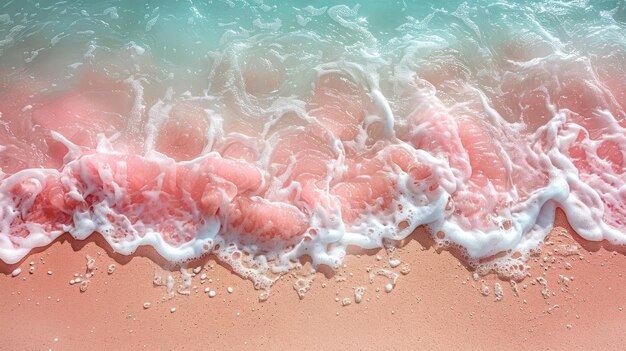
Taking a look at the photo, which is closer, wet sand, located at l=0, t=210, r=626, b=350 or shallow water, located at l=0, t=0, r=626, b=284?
wet sand, located at l=0, t=210, r=626, b=350

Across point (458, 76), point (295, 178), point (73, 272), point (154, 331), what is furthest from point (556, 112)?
point (73, 272)

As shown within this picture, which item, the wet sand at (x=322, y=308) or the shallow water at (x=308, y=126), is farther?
the shallow water at (x=308, y=126)

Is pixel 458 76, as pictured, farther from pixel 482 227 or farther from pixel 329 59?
pixel 482 227

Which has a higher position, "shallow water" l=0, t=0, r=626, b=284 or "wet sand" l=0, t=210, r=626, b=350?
"shallow water" l=0, t=0, r=626, b=284

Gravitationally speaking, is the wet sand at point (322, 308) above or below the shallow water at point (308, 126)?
below

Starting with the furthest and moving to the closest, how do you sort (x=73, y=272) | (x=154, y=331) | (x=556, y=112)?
(x=556, y=112) < (x=73, y=272) < (x=154, y=331)
